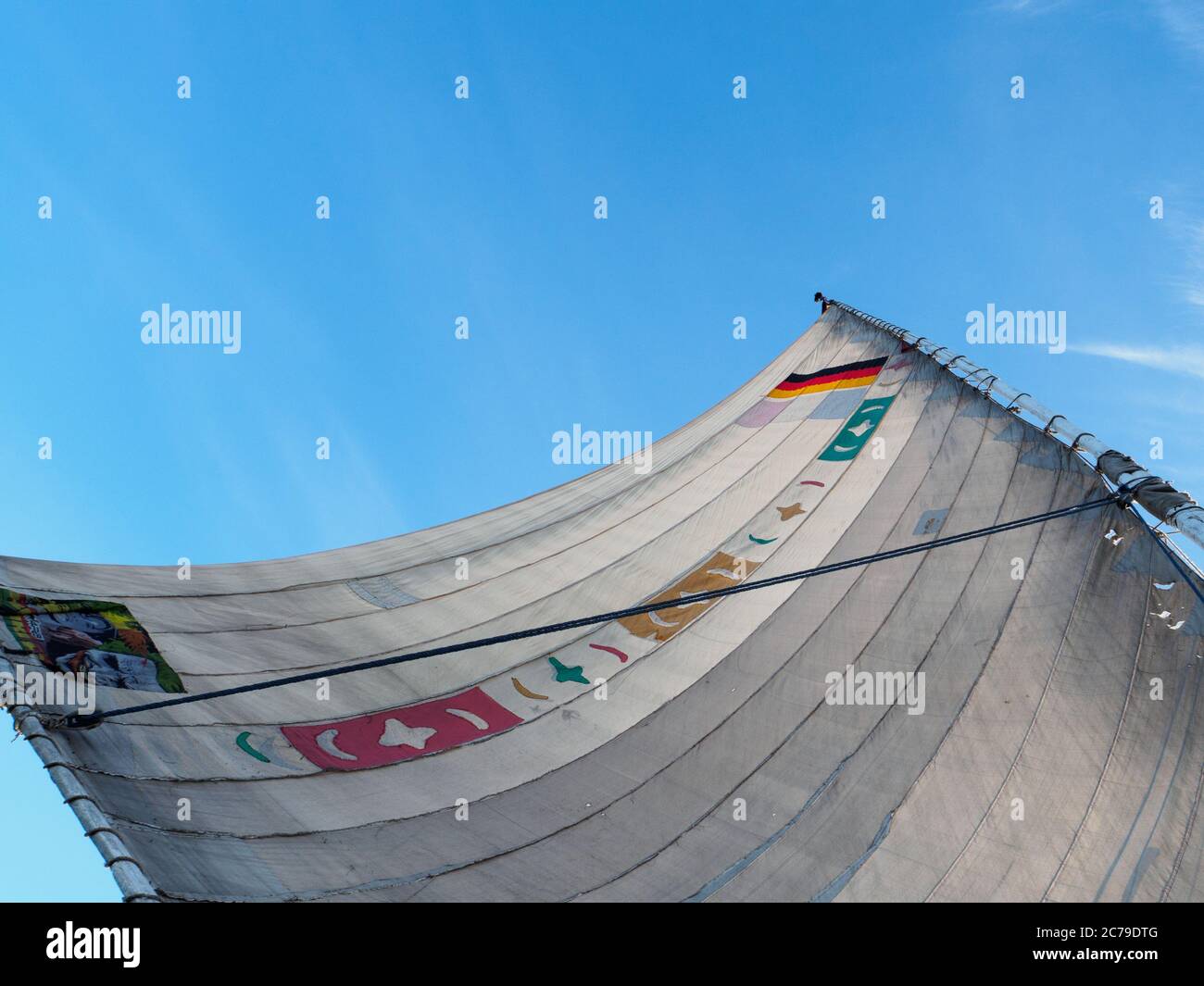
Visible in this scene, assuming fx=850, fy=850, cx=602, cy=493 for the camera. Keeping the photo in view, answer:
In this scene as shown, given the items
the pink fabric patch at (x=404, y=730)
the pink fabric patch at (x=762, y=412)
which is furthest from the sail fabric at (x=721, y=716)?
the pink fabric patch at (x=762, y=412)

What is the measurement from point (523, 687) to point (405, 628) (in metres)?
2.02

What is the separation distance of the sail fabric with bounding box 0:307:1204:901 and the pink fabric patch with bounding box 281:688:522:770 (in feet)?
0.12

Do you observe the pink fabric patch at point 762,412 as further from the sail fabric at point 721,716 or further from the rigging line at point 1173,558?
the rigging line at point 1173,558

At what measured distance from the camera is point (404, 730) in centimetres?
744

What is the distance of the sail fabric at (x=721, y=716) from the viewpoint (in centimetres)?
567

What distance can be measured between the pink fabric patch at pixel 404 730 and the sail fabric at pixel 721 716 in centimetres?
4

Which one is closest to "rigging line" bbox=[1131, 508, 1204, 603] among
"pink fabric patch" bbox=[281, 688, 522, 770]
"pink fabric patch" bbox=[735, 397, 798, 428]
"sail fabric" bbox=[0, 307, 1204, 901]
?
"sail fabric" bbox=[0, 307, 1204, 901]

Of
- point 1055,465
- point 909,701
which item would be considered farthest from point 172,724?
point 1055,465

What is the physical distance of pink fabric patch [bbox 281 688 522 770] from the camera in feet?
22.4

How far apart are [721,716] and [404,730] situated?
2836 millimetres

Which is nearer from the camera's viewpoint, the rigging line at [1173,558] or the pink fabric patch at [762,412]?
the rigging line at [1173,558]
